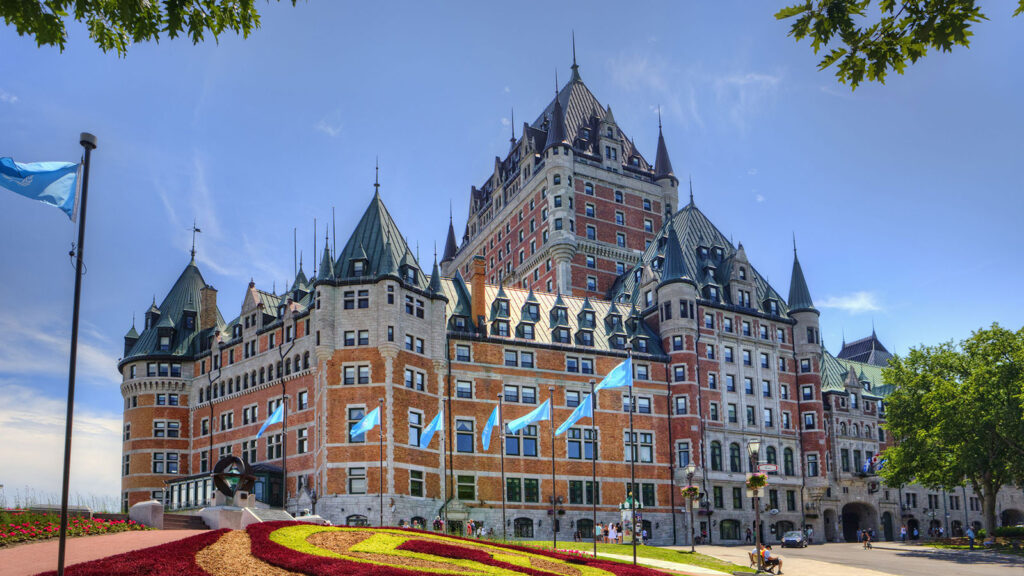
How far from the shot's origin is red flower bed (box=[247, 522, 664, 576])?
90.7ft

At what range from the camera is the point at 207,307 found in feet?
293

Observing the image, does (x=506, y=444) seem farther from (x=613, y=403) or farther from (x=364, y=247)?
(x=364, y=247)

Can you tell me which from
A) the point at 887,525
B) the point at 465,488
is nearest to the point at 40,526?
the point at 465,488

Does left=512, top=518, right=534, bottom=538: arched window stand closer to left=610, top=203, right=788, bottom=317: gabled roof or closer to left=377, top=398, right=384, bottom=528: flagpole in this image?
left=377, top=398, right=384, bottom=528: flagpole

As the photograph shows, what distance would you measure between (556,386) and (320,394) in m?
19.8

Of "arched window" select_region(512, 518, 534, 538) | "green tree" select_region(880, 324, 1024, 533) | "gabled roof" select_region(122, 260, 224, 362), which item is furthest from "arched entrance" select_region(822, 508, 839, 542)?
"gabled roof" select_region(122, 260, 224, 362)

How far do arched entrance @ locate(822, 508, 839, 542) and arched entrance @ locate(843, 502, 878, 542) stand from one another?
4373 millimetres

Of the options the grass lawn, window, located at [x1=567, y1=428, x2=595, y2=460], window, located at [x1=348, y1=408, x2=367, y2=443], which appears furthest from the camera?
window, located at [x1=567, y1=428, x2=595, y2=460]

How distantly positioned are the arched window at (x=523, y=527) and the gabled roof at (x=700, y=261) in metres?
26.1

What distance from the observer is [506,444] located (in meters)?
72.0

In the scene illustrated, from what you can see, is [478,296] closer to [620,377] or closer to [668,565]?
[620,377]

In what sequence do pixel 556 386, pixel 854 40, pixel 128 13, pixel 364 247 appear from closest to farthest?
pixel 854 40 < pixel 128 13 < pixel 364 247 < pixel 556 386

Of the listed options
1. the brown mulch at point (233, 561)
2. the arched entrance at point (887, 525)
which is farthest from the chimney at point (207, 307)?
the arched entrance at point (887, 525)

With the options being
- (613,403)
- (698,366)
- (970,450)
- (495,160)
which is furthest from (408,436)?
(495,160)
